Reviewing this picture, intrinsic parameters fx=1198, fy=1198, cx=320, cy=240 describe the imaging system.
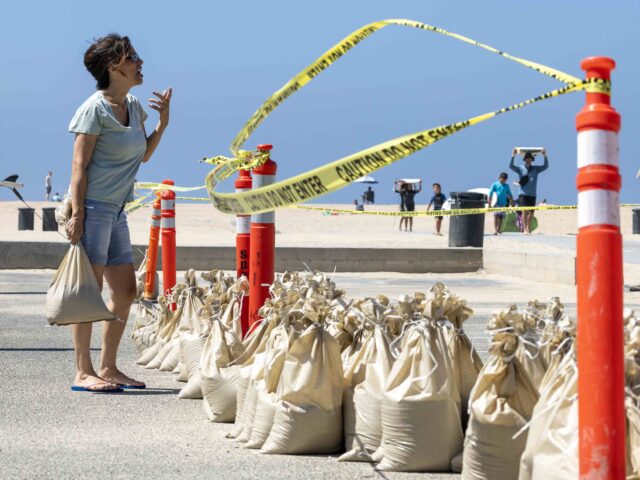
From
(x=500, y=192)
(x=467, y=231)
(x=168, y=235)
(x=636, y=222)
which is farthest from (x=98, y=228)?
(x=636, y=222)

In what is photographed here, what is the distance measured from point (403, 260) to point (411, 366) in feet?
49.5

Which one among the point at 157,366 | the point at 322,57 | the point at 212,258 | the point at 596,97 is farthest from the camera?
the point at 212,258

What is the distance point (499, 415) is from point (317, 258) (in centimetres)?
1529

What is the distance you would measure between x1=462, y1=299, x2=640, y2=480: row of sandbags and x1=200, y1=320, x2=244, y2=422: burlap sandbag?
164 cm

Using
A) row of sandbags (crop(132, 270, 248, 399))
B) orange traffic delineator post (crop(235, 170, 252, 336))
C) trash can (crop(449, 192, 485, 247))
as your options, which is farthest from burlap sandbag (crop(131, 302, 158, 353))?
trash can (crop(449, 192, 485, 247))

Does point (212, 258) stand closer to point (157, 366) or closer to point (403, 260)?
point (403, 260)

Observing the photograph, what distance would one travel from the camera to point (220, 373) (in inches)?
215

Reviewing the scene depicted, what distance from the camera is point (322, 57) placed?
4258 millimetres

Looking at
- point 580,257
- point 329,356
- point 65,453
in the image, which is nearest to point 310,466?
point 329,356

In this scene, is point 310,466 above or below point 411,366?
below

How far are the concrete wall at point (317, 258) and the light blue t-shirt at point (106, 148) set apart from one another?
12.1m

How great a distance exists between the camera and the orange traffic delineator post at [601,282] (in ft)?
9.25

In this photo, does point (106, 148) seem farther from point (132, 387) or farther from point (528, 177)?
point (528, 177)

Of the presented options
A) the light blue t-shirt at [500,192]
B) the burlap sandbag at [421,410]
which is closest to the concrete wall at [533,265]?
the light blue t-shirt at [500,192]
